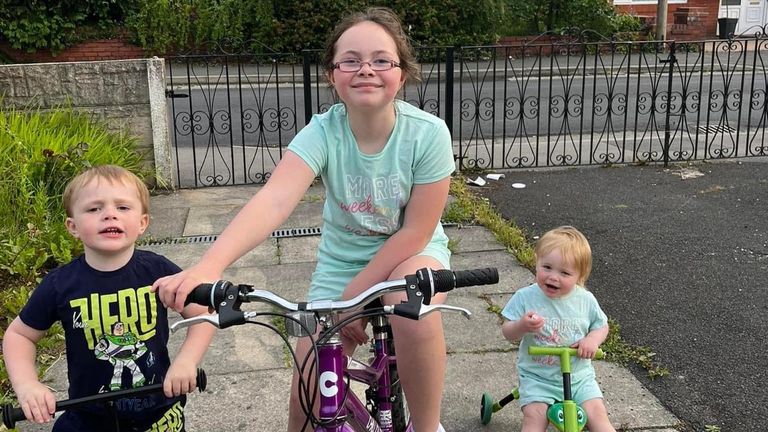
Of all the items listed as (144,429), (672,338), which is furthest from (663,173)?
(144,429)

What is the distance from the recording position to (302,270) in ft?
17.1

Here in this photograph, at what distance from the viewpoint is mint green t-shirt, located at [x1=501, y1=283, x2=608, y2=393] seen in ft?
9.64

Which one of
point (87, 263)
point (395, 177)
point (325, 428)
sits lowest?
point (325, 428)

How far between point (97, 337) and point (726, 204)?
593 centimetres

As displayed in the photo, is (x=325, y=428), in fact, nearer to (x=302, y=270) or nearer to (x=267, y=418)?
(x=267, y=418)

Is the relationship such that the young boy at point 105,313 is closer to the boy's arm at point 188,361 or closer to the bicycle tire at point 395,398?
the boy's arm at point 188,361

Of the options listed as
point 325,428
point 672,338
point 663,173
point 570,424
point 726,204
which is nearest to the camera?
point 325,428

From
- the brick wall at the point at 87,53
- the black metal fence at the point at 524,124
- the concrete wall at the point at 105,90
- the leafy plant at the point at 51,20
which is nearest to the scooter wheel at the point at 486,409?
the black metal fence at the point at 524,124

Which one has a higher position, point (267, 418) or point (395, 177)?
point (395, 177)

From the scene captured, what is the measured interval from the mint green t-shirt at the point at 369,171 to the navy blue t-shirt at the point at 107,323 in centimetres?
59

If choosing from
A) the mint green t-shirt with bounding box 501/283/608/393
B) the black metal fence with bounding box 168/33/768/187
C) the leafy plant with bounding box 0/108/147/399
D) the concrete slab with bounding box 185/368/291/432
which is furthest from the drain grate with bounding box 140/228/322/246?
the mint green t-shirt with bounding box 501/283/608/393

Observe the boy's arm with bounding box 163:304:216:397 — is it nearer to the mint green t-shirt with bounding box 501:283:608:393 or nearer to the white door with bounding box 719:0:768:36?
the mint green t-shirt with bounding box 501:283:608:393

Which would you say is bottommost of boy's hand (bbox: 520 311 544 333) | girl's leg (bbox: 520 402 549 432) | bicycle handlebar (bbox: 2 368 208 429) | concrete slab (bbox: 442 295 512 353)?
concrete slab (bbox: 442 295 512 353)

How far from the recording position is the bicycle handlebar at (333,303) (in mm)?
1729
